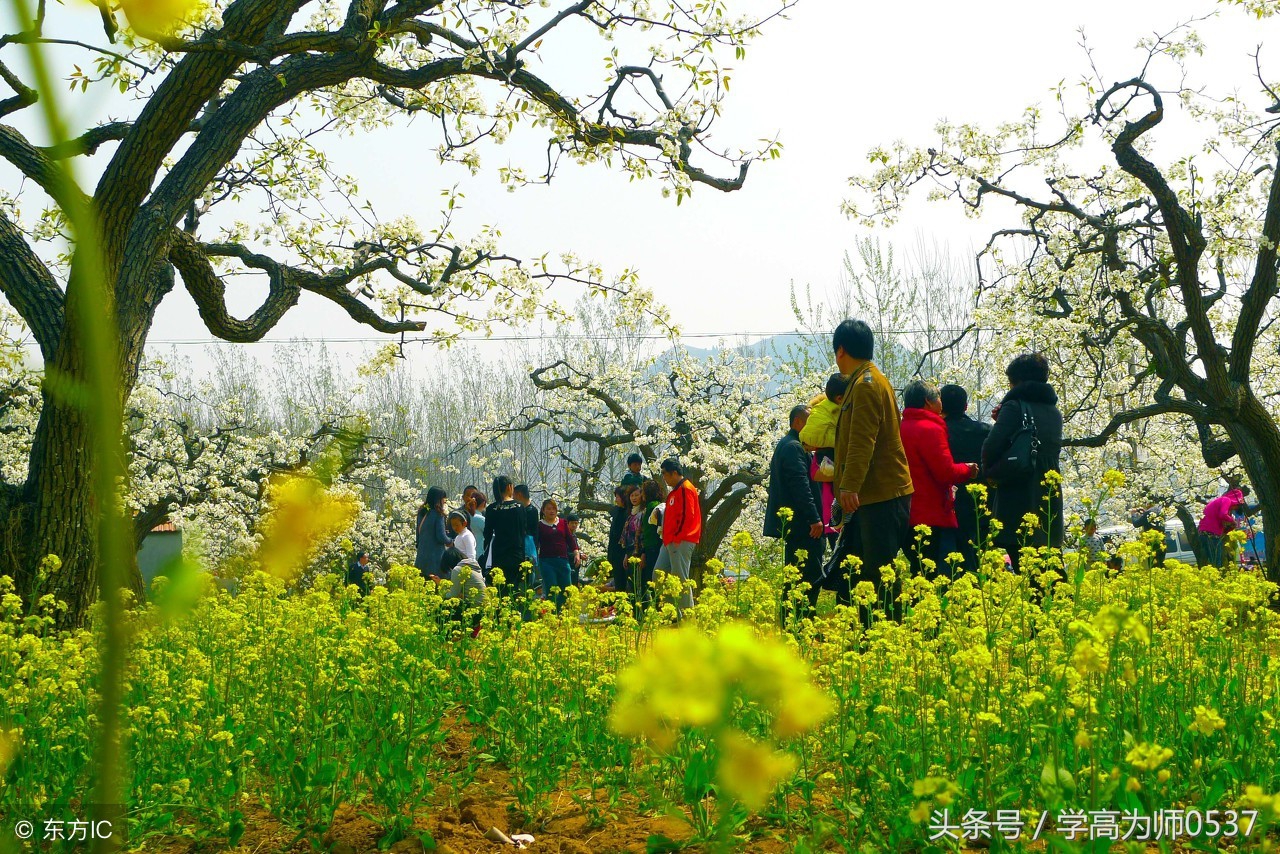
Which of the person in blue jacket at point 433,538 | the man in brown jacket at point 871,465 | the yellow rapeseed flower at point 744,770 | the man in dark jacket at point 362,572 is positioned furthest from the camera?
the person in blue jacket at point 433,538

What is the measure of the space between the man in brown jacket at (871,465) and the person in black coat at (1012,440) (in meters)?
0.53


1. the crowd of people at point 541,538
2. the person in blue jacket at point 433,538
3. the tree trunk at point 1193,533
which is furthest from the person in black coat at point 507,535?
the tree trunk at point 1193,533

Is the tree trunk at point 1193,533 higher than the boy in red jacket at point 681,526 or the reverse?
the reverse

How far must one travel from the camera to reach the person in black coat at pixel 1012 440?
5773mm

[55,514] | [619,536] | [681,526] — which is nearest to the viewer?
[55,514]

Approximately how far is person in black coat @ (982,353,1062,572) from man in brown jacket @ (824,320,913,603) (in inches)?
21.0

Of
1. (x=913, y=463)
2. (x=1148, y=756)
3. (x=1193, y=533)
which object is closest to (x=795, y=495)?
(x=913, y=463)

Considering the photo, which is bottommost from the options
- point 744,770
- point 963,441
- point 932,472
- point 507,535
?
point 507,535

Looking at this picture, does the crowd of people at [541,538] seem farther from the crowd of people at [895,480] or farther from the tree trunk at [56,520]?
the tree trunk at [56,520]

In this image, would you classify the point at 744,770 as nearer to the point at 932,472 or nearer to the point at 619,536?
the point at 932,472

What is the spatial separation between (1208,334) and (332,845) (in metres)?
9.83

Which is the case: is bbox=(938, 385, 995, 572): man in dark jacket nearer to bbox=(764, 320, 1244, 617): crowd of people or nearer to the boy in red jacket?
bbox=(764, 320, 1244, 617): crowd of people

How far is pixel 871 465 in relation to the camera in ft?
18.7

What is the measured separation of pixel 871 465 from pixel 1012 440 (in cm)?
77
